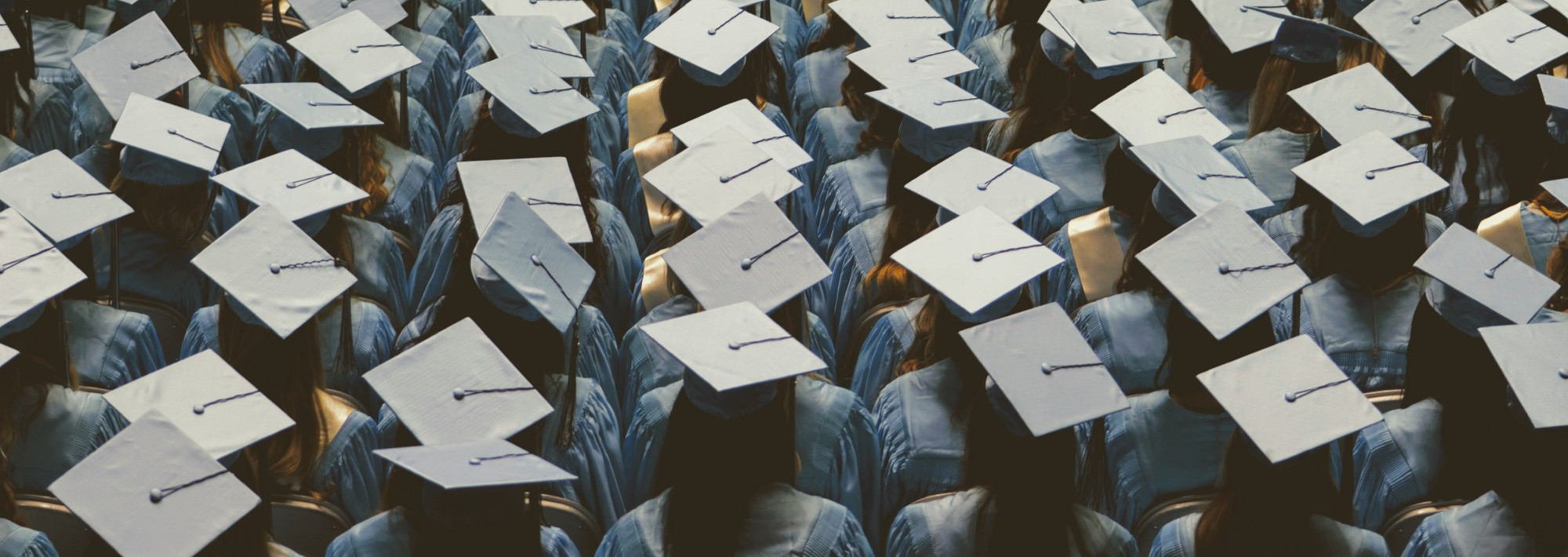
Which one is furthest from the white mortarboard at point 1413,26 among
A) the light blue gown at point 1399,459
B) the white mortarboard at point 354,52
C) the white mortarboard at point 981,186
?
the white mortarboard at point 354,52

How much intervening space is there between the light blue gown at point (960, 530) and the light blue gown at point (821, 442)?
288 millimetres

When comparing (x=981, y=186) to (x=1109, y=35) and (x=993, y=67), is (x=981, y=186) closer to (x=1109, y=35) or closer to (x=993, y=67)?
(x=1109, y=35)

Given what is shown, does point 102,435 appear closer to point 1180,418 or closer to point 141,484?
point 141,484

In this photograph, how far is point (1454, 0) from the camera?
492 cm

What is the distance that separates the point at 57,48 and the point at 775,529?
361 centimetres

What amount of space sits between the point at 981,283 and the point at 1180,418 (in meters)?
0.51

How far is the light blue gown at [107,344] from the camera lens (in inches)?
139

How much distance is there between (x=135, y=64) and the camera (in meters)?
4.41

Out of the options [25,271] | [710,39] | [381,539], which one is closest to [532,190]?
[710,39]

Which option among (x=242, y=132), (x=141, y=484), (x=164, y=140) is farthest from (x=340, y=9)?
(x=141, y=484)

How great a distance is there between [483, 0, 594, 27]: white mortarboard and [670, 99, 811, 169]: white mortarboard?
3.25ft

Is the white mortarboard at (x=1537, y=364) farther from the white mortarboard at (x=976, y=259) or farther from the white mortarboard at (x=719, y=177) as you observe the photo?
the white mortarboard at (x=719, y=177)

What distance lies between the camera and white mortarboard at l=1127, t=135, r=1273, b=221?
3680mm

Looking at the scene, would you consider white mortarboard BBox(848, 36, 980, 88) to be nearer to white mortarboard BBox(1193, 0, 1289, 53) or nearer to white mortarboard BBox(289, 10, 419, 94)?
white mortarboard BBox(1193, 0, 1289, 53)
